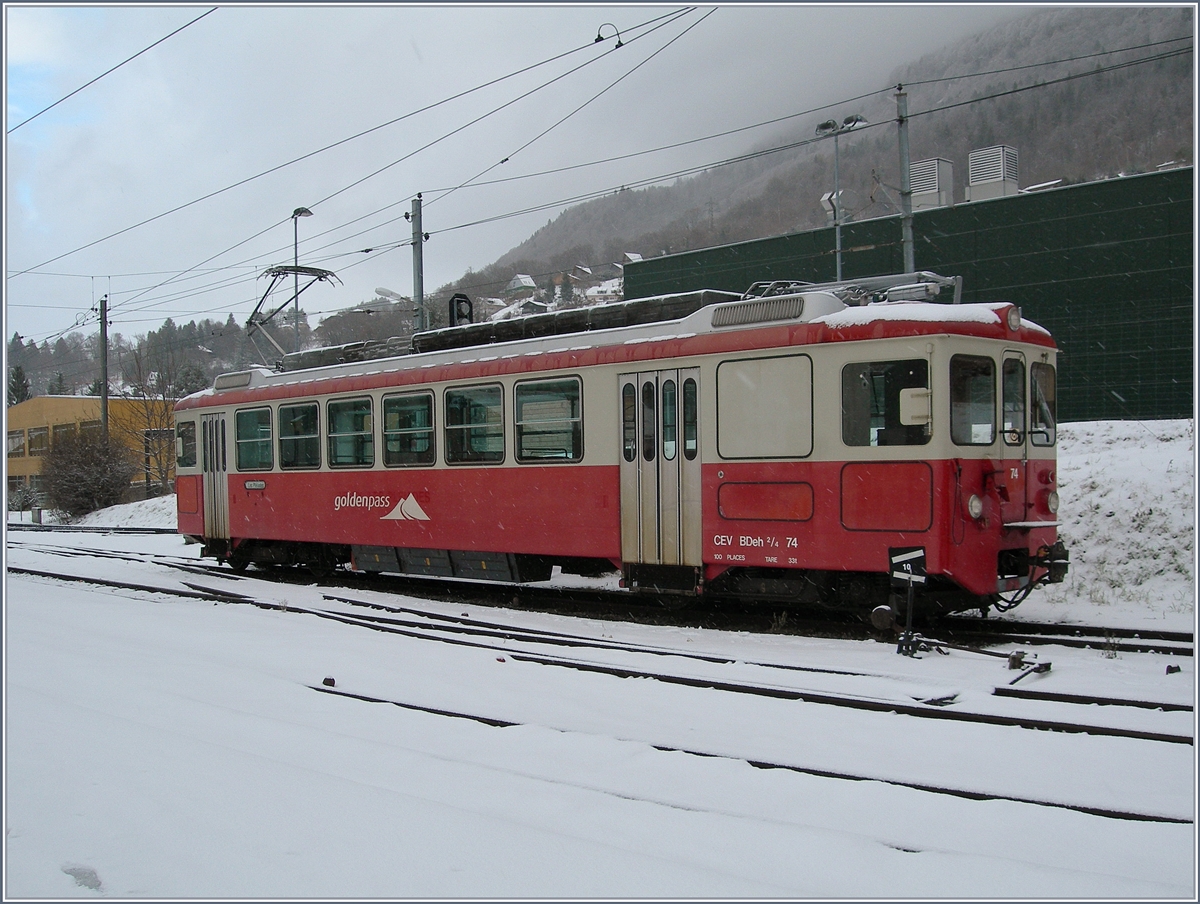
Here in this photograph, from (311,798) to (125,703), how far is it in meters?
2.56

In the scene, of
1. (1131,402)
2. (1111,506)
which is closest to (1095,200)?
(1131,402)

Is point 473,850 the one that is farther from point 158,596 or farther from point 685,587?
point 158,596

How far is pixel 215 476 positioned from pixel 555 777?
13079 mm

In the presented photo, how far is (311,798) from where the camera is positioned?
4629 millimetres

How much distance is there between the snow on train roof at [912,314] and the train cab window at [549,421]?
120 inches

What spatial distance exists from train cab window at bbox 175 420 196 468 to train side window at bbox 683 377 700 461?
1067 cm

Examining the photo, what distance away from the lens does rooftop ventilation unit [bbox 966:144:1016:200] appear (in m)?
33.8

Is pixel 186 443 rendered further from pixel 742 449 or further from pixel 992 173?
pixel 992 173

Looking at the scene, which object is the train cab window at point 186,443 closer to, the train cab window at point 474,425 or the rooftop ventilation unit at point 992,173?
the train cab window at point 474,425

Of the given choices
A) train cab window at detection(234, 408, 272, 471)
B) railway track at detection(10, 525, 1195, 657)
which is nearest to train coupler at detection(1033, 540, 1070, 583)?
railway track at detection(10, 525, 1195, 657)

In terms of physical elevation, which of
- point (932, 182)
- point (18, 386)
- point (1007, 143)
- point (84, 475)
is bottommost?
point (84, 475)

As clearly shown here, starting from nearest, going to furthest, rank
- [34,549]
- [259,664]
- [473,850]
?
[473,850] < [259,664] < [34,549]

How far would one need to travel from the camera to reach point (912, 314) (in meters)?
8.52

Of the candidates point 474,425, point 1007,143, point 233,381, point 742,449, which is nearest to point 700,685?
point 742,449
